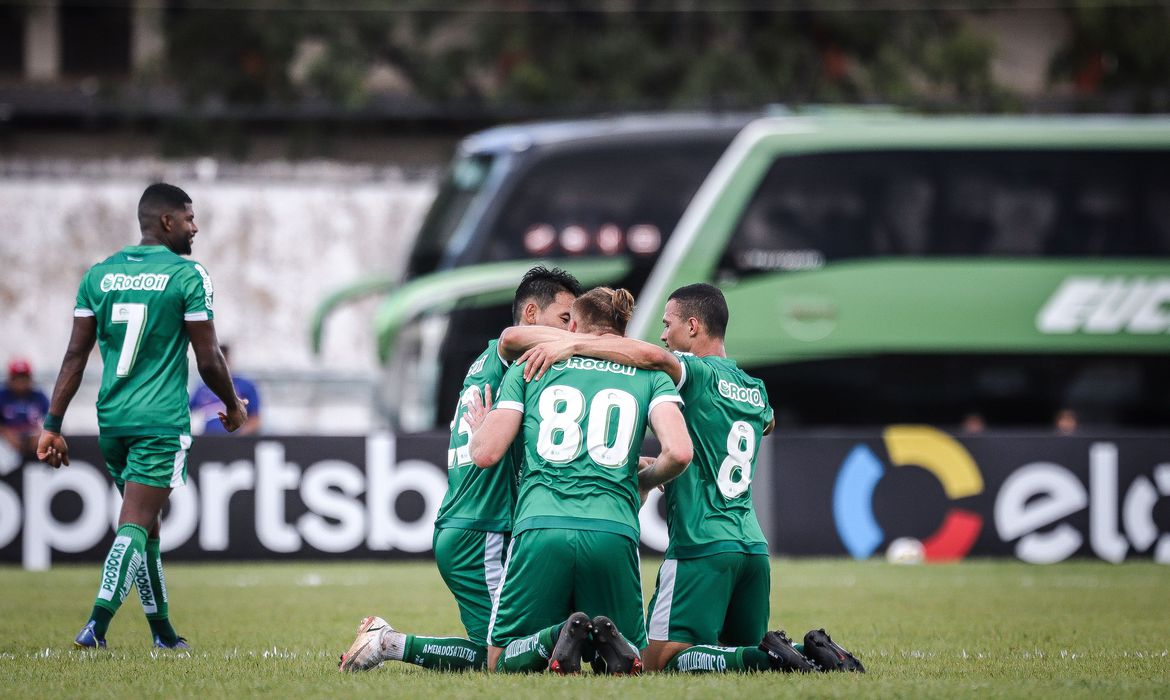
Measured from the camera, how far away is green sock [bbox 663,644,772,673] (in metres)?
5.89

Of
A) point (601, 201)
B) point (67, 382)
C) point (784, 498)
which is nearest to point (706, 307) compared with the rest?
point (67, 382)

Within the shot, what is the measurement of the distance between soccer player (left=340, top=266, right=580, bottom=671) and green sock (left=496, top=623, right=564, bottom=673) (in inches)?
13.0

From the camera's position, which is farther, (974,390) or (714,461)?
(974,390)

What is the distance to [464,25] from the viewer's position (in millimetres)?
30438

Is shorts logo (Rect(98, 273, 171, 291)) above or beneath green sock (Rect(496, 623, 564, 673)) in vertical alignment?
above

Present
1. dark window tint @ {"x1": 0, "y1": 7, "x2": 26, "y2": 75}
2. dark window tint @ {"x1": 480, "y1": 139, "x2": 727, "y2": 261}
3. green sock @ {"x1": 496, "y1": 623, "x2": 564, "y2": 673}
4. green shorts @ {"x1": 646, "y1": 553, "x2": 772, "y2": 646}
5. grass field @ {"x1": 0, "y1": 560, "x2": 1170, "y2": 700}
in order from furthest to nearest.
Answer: dark window tint @ {"x1": 0, "y1": 7, "x2": 26, "y2": 75} → dark window tint @ {"x1": 480, "y1": 139, "x2": 727, "y2": 261} → green shorts @ {"x1": 646, "y1": 553, "x2": 772, "y2": 646} → green sock @ {"x1": 496, "y1": 623, "x2": 564, "y2": 673} → grass field @ {"x1": 0, "y1": 560, "x2": 1170, "y2": 700}

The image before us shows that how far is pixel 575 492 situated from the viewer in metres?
5.85

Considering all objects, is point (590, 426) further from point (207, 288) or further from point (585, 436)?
point (207, 288)

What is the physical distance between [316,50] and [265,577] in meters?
20.2

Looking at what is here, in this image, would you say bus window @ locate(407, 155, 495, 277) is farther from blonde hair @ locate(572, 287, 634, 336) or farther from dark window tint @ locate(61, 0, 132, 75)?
dark window tint @ locate(61, 0, 132, 75)

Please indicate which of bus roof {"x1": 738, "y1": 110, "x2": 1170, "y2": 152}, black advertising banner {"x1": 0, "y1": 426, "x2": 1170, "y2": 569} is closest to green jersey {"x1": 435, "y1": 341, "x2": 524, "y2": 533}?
black advertising banner {"x1": 0, "y1": 426, "x2": 1170, "y2": 569}

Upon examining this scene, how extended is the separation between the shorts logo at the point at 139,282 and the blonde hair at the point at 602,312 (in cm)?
197

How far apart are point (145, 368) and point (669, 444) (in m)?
2.56

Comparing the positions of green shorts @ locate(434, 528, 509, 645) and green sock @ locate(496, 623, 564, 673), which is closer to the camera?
green sock @ locate(496, 623, 564, 673)
